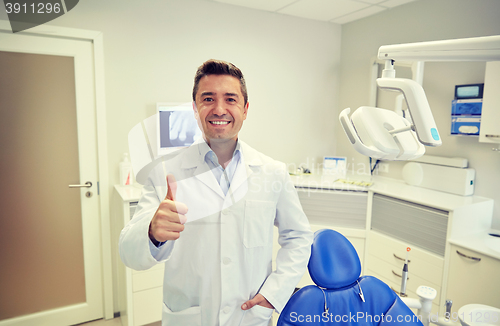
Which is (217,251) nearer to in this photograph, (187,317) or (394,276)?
(187,317)

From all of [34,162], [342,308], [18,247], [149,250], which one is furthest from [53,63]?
[342,308]

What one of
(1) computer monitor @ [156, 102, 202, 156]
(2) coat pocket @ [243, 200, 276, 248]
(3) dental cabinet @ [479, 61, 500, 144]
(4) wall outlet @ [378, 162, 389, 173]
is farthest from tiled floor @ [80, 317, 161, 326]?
(3) dental cabinet @ [479, 61, 500, 144]

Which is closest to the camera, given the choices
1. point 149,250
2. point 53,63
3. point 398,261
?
point 149,250

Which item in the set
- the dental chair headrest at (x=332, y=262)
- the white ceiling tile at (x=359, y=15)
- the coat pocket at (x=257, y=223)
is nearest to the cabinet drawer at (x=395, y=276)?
the dental chair headrest at (x=332, y=262)

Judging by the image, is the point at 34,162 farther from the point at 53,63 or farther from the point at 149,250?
the point at 149,250

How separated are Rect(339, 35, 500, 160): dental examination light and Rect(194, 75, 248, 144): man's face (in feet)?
1.28

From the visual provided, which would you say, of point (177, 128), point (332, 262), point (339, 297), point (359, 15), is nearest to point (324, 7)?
point (359, 15)

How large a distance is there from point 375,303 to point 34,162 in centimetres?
231

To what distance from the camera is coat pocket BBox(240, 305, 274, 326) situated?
3.92 ft

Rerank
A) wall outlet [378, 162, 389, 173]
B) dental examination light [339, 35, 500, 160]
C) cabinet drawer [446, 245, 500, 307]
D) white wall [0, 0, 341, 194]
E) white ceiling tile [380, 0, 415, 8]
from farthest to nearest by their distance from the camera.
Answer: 1. wall outlet [378, 162, 389, 173]
2. white ceiling tile [380, 0, 415, 8]
3. white wall [0, 0, 341, 194]
4. cabinet drawer [446, 245, 500, 307]
5. dental examination light [339, 35, 500, 160]

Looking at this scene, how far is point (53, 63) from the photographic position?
2.28m

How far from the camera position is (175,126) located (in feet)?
8.43

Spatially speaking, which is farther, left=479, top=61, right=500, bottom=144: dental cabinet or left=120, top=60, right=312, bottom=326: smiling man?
left=479, top=61, right=500, bottom=144: dental cabinet

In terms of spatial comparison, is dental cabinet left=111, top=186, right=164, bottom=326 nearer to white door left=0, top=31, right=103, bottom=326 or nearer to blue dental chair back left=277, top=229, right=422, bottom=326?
white door left=0, top=31, right=103, bottom=326
